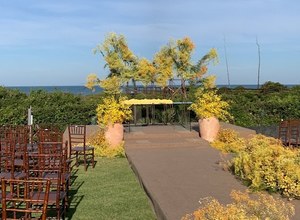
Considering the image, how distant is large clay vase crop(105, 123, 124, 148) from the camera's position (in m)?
11.3

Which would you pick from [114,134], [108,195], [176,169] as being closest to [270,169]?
[176,169]

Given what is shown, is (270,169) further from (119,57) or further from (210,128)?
(119,57)

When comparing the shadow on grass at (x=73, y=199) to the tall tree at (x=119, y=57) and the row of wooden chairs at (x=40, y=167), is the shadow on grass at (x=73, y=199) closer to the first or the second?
the row of wooden chairs at (x=40, y=167)

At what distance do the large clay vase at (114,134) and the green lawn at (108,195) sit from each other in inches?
71.4

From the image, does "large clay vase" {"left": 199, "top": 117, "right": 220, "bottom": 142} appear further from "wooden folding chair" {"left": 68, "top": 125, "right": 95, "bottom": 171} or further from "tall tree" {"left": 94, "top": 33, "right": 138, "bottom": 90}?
"tall tree" {"left": 94, "top": 33, "right": 138, "bottom": 90}

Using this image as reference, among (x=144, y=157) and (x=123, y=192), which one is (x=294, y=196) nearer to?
(x=123, y=192)

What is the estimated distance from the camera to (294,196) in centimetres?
579

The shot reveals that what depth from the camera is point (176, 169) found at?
26.0 ft

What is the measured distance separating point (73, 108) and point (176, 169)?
745 cm

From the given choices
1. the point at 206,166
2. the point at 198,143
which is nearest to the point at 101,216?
the point at 206,166

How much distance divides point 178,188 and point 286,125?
15.6 feet

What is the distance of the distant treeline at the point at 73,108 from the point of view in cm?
1398

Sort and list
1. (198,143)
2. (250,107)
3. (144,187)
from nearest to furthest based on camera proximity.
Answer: (144,187) → (198,143) → (250,107)

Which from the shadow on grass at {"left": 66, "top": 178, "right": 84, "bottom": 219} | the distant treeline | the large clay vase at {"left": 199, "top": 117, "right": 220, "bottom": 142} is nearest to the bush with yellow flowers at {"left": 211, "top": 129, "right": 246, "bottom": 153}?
the large clay vase at {"left": 199, "top": 117, "right": 220, "bottom": 142}
